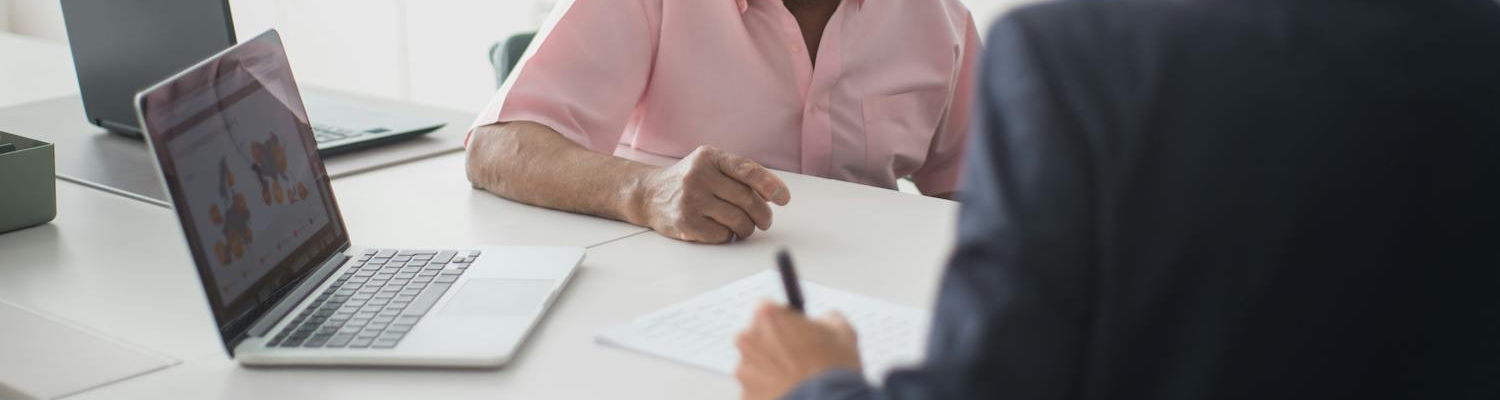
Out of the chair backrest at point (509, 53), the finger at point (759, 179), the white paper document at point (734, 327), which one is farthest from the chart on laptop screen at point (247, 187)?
the chair backrest at point (509, 53)

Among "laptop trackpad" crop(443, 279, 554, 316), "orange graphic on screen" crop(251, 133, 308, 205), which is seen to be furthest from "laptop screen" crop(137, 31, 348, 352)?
"laptop trackpad" crop(443, 279, 554, 316)

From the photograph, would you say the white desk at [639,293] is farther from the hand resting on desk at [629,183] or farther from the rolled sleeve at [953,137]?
the rolled sleeve at [953,137]

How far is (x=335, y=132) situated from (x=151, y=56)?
10.4 inches

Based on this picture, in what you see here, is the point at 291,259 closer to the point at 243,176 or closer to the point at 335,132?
the point at 243,176

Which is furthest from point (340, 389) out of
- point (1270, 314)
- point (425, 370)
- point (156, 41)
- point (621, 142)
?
point (156, 41)

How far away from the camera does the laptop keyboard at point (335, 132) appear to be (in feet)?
5.76

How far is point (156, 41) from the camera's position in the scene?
1764mm

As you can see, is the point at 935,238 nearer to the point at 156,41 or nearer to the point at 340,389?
the point at 340,389

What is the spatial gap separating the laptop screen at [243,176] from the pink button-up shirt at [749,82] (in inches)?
15.9

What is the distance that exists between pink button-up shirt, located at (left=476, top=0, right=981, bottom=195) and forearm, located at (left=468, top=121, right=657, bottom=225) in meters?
0.03

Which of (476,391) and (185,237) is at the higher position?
(185,237)

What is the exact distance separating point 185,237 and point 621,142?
0.91m

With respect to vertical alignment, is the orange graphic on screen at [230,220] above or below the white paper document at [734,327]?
above

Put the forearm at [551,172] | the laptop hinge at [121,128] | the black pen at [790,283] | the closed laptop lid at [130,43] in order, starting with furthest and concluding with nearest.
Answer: the laptop hinge at [121,128] → the closed laptop lid at [130,43] → the forearm at [551,172] → the black pen at [790,283]
